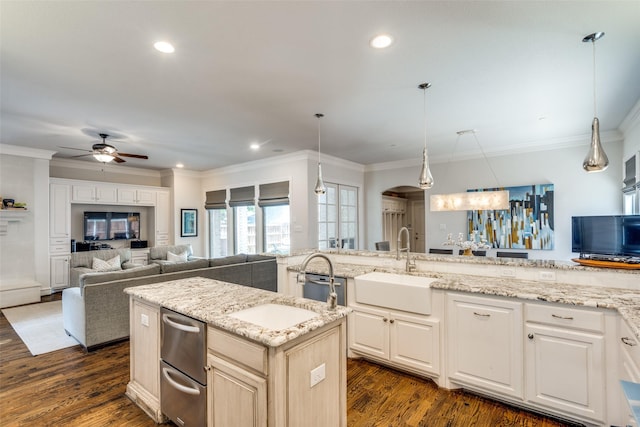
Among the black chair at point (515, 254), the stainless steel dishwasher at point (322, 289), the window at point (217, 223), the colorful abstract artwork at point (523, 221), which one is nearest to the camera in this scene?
the stainless steel dishwasher at point (322, 289)

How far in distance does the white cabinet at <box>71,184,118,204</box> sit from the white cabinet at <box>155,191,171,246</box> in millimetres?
943

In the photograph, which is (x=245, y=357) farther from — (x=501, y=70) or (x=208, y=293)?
(x=501, y=70)

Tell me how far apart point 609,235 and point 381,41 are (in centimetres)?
269

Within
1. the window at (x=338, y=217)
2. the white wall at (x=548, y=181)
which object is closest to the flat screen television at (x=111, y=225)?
the window at (x=338, y=217)

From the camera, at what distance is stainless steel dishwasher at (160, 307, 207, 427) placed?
1.76 metres

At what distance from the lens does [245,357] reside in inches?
59.6

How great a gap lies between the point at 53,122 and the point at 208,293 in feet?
12.3

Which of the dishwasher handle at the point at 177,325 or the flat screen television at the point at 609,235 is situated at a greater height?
the flat screen television at the point at 609,235

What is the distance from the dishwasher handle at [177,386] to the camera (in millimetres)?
1799

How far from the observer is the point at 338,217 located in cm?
659

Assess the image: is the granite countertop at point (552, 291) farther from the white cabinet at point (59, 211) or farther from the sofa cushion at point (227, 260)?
the white cabinet at point (59, 211)

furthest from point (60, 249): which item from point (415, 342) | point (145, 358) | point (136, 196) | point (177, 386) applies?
point (415, 342)

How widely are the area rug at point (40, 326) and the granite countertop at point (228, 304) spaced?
2.25 metres

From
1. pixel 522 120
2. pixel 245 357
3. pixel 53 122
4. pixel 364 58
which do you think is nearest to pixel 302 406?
pixel 245 357
